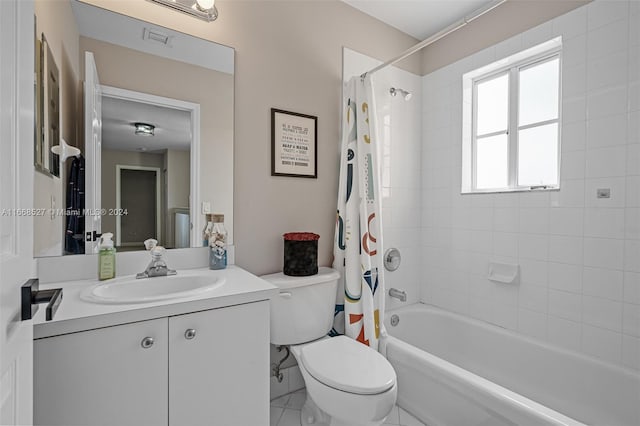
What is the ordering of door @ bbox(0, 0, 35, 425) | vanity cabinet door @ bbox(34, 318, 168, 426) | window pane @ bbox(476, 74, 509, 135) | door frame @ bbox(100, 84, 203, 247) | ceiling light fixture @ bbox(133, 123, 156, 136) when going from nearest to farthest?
door @ bbox(0, 0, 35, 425)
vanity cabinet door @ bbox(34, 318, 168, 426)
ceiling light fixture @ bbox(133, 123, 156, 136)
door frame @ bbox(100, 84, 203, 247)
window pane @ bbox(476, 74, 509, 135)

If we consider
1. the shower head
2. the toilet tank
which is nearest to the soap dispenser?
the toilet tank

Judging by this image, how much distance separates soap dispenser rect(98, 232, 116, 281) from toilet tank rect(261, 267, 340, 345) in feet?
2.25

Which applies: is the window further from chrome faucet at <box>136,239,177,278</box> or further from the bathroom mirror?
chrome faucet at <box>136,239,177,278</box>

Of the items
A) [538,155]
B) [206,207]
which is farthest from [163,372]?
[538,155]

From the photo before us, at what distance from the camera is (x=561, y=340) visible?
1844mm

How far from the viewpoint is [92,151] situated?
1.40 metres

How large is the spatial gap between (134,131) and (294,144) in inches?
32.6

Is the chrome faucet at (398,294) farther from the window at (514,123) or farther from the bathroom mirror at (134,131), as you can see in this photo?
the bathroom mirror at (134,131)

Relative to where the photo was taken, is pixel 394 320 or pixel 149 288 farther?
pixel 394 320

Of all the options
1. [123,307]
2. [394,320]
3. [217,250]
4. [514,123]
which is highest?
[514,123]

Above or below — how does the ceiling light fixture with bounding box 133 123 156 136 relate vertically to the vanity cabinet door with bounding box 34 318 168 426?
above

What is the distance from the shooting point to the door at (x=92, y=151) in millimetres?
1374

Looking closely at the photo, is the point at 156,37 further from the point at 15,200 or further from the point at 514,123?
the point at 514,123

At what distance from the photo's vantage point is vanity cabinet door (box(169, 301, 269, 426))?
1.10m
